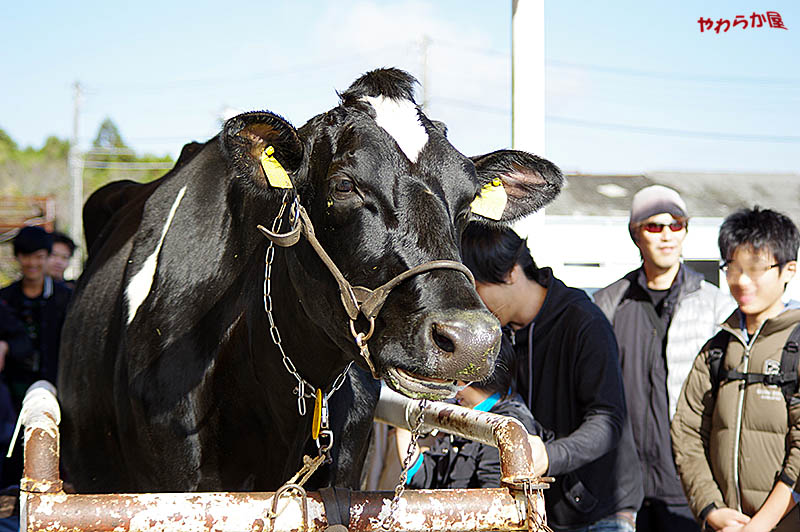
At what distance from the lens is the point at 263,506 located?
1.87m

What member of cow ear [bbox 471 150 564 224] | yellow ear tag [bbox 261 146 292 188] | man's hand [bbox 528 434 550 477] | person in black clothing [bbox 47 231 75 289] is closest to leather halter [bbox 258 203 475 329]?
yellow ear tag [bbox 261 146 292 188]

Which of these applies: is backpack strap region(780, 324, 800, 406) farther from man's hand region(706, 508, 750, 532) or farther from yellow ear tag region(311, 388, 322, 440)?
yellow ear tag region(311, 388, 322, 440)

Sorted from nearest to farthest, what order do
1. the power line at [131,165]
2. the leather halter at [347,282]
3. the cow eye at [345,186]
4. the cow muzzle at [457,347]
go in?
the cow muzzle at [457,347]
the leather halter at [347,282]
the cow eye at [345,186]
the power line at [131,165]

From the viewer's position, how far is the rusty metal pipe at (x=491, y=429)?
2039 millimetres

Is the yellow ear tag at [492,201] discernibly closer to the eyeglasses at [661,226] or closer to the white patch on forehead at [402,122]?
the white patch on forehead at [402,122]

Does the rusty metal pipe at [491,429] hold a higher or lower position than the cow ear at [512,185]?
lower

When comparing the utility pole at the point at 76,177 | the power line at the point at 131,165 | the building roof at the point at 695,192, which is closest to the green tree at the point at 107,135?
the power line at the point at 131,165

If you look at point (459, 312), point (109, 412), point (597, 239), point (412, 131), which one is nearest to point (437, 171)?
point (412, 131)

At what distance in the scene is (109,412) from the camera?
10.7 ft

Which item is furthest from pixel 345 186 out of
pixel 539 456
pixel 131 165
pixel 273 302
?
pixel 131 165

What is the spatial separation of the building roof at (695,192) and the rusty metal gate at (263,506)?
70.4 feet

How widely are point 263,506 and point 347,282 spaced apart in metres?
0.60

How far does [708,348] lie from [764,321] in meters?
0.26

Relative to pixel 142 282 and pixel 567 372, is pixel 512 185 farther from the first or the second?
pixel 142 282
